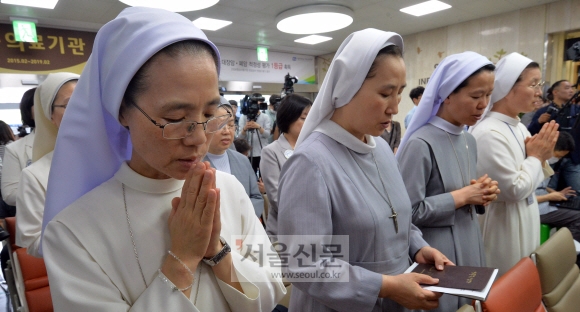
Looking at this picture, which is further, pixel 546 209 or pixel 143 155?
pixel 546 209

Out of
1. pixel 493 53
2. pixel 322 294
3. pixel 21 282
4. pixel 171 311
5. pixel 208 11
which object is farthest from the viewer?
pixel 493 53

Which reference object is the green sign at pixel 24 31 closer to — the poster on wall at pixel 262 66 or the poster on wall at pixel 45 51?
the poster on wall at pixel 45 51

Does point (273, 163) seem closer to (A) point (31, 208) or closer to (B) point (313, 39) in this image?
(A) point (31, 208)

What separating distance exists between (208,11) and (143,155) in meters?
5.65

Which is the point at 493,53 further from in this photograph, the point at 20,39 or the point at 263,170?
the point at 20,39

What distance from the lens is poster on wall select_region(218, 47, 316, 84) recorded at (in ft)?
28.6

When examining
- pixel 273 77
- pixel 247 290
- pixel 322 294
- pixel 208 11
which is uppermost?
pixel 208 11

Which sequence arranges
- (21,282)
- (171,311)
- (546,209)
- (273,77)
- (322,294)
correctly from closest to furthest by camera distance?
(171,311)
(322,294)
(21,282)
(546,209)
(273,77)

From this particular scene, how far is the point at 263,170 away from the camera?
9.41ft

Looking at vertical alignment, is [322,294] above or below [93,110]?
below

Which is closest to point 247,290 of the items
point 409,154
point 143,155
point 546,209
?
point 143,155

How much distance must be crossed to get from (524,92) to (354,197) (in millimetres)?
1614

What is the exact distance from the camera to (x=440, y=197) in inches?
62.1

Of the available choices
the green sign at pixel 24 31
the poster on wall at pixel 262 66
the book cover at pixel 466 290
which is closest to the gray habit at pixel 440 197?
the book cover at pixel 466 290
